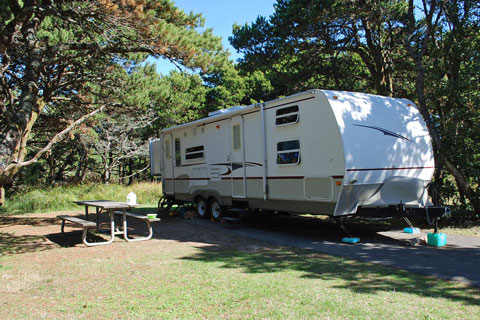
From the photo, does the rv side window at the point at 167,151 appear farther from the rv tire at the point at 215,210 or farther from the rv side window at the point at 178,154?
the rv tire at the point at 215,210

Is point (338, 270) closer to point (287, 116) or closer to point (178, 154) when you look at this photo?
point (287, 116)

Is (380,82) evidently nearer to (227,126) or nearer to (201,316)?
(227,126)

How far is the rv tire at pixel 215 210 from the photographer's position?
11.3 m

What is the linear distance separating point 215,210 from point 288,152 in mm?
3824

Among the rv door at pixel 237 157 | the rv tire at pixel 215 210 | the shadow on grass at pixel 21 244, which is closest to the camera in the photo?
the shadow on grass at pixel 21 244

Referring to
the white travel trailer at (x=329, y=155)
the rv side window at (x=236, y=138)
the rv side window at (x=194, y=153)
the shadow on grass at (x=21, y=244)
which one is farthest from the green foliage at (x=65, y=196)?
the white travel trailer at (x=329, y=155)

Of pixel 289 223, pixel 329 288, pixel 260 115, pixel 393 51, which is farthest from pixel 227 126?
pixel 393 51

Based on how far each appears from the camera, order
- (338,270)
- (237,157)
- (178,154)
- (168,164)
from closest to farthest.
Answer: (338,270) < (237,157) < (178,154) < (168,164)

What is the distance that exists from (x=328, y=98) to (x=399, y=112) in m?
1.92

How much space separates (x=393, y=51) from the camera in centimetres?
1432

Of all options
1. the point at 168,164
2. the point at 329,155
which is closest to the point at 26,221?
the point at 168,164

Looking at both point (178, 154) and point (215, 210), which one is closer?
point (215, 210)

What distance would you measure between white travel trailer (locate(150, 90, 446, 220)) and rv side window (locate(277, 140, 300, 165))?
0.02 metres

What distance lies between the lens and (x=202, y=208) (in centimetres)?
1238
